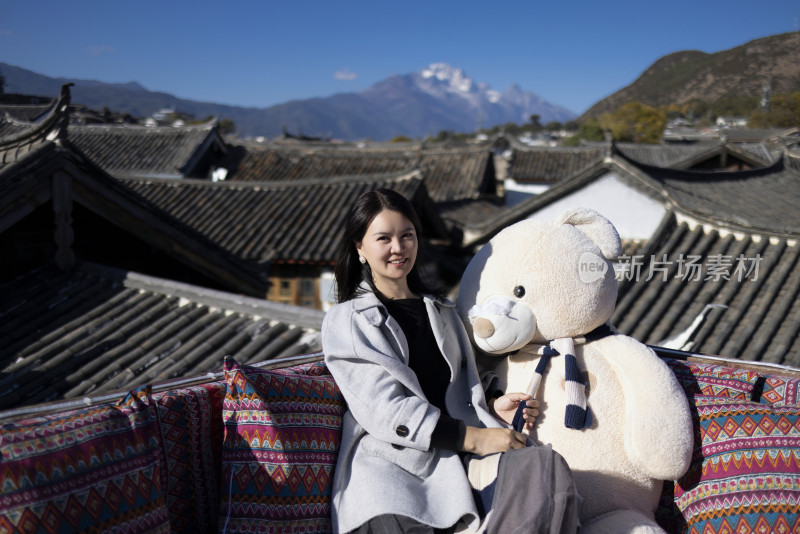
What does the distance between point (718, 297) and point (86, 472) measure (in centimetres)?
681

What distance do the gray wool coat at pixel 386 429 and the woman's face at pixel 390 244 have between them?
0.52ft

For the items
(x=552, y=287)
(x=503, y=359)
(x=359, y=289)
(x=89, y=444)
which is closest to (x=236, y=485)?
(x=89, y=444)

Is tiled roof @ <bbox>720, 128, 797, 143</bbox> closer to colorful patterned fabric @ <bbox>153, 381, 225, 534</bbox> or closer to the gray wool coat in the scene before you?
the gray wool coat

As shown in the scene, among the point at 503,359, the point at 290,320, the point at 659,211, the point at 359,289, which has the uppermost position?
the point at 659,211

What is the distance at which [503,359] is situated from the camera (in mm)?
2748

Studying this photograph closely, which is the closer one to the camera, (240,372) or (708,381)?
(240,372)

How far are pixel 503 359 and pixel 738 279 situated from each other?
5454 millimetres

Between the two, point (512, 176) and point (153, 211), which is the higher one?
point (512, 176)

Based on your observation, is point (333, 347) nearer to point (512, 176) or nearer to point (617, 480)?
point (617, 480)

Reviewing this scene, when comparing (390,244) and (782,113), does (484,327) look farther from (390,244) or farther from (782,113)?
(782,113)

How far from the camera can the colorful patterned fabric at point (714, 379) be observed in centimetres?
251

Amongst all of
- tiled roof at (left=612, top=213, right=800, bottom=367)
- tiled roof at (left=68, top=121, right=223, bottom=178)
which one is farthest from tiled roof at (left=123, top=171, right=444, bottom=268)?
tiled roof at (left=68, top=121, right=223, bottom=178)

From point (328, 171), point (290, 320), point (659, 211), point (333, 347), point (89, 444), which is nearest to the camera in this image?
point (89, 444)

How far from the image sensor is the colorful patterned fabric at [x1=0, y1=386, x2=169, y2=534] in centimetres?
160
